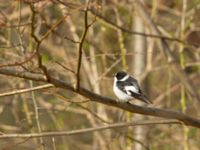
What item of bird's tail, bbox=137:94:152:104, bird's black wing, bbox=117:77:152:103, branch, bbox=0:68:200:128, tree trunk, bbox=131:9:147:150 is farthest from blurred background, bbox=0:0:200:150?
branch, bbox=0:68:200:128

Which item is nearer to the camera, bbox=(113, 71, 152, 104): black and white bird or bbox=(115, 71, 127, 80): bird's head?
bbox=(113, 71, 152, 104): black and white bird

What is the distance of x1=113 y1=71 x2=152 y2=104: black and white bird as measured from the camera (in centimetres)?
427

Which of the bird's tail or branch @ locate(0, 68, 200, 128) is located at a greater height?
branch @ locate(0, 68, 200, 128)

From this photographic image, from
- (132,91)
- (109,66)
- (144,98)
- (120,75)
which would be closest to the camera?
(144,98)

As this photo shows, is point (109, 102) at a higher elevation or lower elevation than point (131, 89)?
higher

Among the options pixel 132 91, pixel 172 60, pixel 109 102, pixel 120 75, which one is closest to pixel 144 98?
pixel 132 91

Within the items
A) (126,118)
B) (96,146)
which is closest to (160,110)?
(126,118)

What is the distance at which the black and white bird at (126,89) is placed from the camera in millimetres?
4273

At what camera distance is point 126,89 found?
446cm

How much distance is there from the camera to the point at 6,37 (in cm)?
591

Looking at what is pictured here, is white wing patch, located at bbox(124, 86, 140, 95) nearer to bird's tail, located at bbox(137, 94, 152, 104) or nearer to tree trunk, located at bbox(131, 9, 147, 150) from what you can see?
bird's tail, located at bbox(137, 94, 152, 104)

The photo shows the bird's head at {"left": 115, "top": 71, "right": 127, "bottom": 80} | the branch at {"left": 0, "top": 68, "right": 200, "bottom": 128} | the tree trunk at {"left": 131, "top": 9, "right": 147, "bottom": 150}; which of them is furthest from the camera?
the tree trunk at {"left": 131, "top": 9, "right": 147, "bottom": 150}

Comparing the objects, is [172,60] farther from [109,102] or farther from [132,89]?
[109,102]

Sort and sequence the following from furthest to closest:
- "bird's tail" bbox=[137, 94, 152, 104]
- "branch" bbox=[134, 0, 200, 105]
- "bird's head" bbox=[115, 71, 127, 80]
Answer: "branch" bbox=[134, 0, 200, 105]
"bird's head" bbox=[115, 71, 127, 80]
"bird's tail" bbox=[137, 94, 152, 104]
